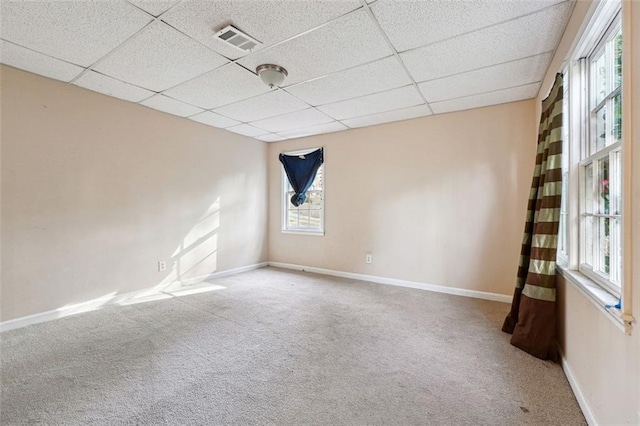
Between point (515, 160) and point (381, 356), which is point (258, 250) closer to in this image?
point (381, 356)

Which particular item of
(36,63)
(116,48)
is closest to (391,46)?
(116,48)

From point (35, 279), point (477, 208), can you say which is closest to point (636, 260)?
point (477, 208)

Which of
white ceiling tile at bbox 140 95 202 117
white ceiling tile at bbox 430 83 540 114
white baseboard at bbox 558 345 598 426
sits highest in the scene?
white ceiling tile at bbox 140 95 202 117

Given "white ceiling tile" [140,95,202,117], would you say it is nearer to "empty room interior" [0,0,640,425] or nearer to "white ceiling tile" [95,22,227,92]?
"empty room interior" [0,0,640,425]

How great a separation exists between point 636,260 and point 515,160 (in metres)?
2.61

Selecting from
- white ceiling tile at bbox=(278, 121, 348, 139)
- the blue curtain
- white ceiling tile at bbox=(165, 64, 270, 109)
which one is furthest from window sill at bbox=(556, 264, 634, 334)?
the blue curtain

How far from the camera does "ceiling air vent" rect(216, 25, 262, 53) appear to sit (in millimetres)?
1986

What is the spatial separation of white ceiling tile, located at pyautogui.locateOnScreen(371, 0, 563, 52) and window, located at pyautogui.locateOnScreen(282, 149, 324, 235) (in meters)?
2.87

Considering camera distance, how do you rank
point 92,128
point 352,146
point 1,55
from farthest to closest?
point 352,146 < point 92,128 < point 1,55

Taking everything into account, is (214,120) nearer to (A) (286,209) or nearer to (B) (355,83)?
(A) (286,209)

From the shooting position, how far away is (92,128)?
307cm

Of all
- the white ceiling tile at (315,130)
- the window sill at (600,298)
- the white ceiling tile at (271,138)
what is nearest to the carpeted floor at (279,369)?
the window sill at (600,298)

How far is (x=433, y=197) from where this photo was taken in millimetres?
3764

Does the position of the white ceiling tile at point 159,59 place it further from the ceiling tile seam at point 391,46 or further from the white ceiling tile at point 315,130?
the white ceiling tile at point 315,130
